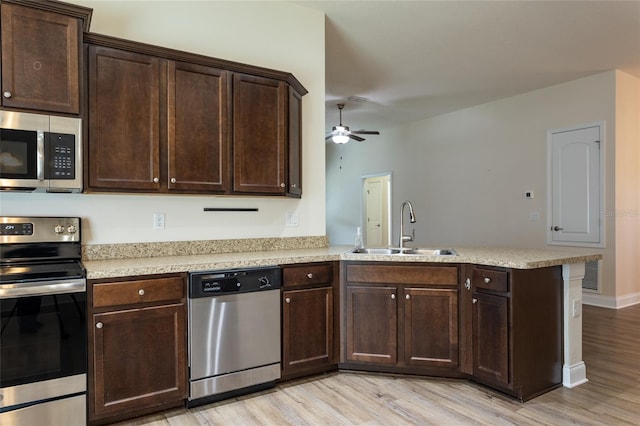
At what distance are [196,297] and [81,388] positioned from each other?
2.27 feet

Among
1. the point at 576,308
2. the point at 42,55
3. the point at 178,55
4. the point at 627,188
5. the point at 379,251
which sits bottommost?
the point at 576,308

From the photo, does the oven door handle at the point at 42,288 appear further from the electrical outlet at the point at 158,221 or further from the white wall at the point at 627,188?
the white wall at the point at 627,188

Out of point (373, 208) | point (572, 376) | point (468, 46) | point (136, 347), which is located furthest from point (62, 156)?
point (373, 208)

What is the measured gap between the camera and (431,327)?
8.76ft

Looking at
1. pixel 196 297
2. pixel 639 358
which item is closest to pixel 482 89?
pixel 639 358

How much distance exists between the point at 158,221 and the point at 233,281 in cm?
78

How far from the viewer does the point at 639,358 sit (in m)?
3.14

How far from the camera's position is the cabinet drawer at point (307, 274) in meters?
2.58

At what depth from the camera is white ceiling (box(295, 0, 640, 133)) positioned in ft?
10.8

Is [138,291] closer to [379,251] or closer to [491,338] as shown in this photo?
[379,251]

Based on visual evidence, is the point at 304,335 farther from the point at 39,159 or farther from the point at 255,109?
the point at 39,159

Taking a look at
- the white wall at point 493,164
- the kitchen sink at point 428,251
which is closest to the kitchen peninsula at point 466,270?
the kitchen sink at point 428,251

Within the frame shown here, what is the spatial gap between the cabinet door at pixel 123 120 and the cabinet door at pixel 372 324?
155 cm

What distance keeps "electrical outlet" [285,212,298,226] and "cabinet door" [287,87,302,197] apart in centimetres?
19
